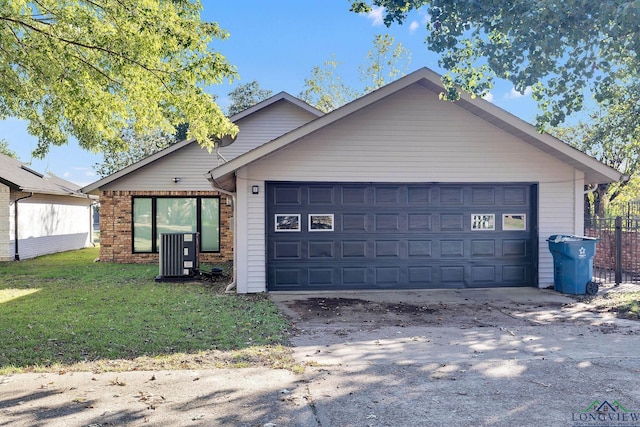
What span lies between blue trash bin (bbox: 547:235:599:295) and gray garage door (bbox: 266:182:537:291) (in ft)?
2.29

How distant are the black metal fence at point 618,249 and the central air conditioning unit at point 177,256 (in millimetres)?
9790

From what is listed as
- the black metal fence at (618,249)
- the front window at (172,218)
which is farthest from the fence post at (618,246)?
the front window at (172,218)

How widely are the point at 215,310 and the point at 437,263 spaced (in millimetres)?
4925

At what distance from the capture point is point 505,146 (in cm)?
1027

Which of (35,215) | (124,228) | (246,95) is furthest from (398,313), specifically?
(246,95)

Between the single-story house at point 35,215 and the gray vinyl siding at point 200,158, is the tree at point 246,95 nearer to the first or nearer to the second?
the single-story house at point 35,215

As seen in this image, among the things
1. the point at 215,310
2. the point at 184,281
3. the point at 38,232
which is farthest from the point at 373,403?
the point at 38,232

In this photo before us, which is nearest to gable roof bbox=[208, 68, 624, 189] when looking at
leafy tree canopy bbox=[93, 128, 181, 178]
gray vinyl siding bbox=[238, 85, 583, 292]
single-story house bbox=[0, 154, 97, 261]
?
gray vinyl siding bbox=[238, 85, 583, 292]

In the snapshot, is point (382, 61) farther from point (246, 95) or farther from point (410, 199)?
point (410, 199)

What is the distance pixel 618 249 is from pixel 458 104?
194 inches

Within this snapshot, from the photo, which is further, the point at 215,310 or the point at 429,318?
the point at 215,310

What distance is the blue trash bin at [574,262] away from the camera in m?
9.53

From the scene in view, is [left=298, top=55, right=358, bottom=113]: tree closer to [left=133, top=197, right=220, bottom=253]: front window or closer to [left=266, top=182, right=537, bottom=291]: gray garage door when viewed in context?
[left=133, top=197, right=220, bottom=253]: front window

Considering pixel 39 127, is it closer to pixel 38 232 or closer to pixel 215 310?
pixel 215 310
